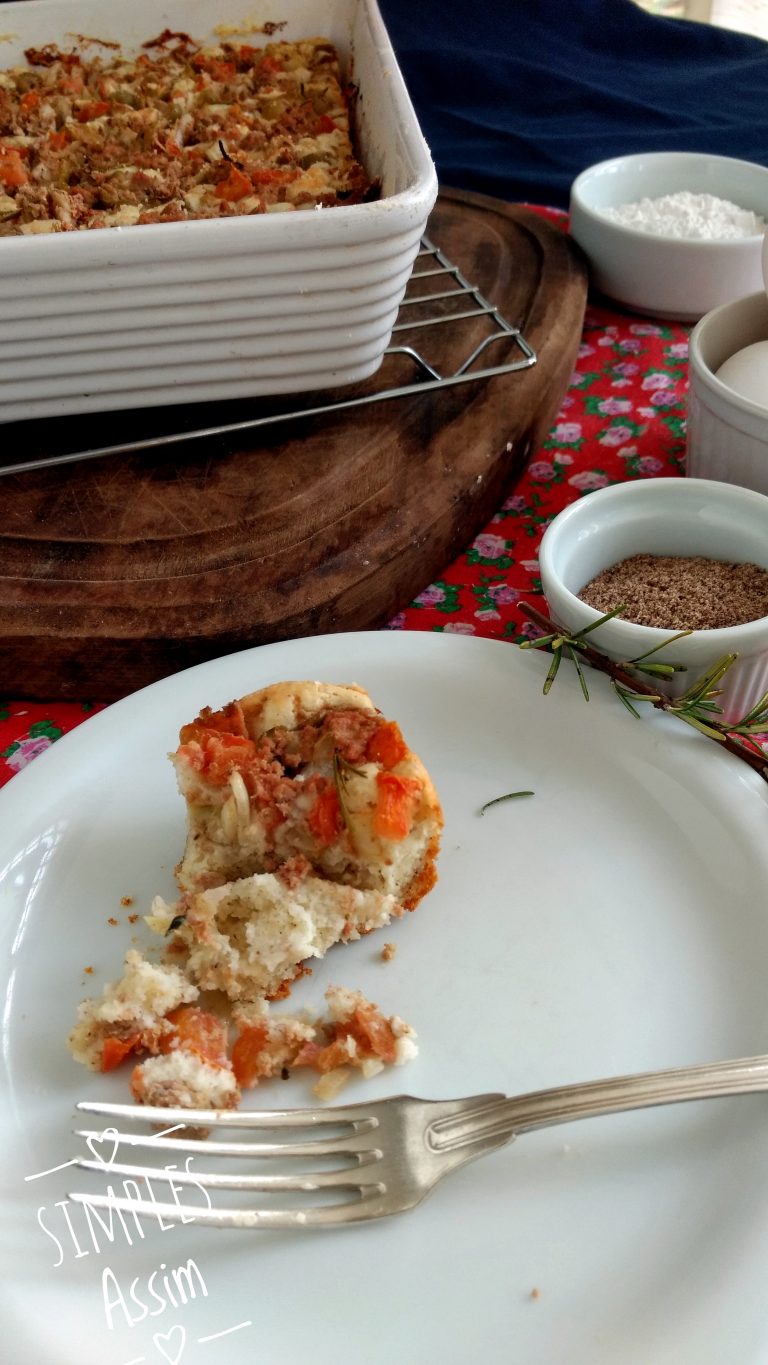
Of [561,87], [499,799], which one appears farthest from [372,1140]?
[561,87]

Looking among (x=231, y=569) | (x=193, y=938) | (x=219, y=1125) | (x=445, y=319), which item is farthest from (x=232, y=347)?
(x=219, y=1125)

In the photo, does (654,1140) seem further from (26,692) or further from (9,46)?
(9,46)

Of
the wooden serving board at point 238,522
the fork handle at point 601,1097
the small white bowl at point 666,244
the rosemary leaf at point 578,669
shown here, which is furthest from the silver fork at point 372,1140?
the small white bowl at point 666,244

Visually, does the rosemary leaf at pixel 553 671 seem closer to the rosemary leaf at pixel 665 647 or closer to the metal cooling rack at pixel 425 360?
the rosemary leaf at pixel 665 647

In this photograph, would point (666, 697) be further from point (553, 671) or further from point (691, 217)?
point (691, 217)

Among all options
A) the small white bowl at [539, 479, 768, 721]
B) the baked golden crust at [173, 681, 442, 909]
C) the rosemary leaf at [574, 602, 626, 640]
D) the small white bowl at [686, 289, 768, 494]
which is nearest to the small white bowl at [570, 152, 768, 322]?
the small white bowl at [686, 289, 768, 494]

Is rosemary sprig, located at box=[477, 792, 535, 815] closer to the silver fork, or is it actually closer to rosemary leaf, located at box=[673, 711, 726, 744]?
rosemary leaf, located at box=[673, 711, 726, 744]
